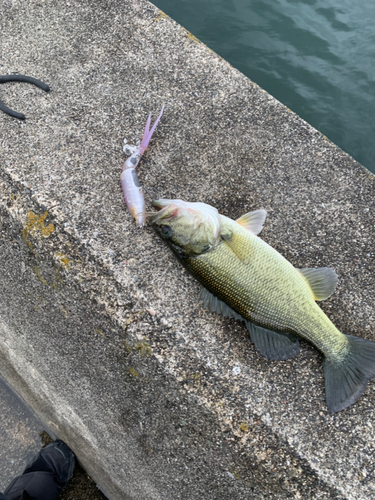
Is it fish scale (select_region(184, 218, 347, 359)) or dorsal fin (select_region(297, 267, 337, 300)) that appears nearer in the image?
fish scale (select_region(184, 218, 347, 359))

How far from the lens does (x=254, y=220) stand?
7.50 ft

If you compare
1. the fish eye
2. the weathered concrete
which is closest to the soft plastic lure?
the weathered concrete

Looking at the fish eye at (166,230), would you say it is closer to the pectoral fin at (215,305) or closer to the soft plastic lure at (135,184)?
the soft plastic lure at (135,184)

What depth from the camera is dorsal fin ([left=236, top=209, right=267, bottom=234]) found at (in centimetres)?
227

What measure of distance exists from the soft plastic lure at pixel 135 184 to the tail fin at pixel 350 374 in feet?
4.74

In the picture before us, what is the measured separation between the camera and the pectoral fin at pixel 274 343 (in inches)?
80.6

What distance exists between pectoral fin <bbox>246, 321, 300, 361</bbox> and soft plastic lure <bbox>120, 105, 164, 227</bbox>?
1002 millimetres

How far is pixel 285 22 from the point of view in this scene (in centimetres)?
525

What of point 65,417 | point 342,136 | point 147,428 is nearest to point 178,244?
point 147,428

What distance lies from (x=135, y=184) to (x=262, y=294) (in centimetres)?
108

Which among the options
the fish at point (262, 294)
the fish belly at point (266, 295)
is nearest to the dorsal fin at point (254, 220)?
the fish at point (262, 294)

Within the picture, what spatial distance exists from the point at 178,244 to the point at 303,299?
0.80 m

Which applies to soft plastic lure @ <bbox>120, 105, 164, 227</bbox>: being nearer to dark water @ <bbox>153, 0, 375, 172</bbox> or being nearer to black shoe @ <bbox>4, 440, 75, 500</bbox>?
black shoe @ <bbox>4, 440, 75, 500</bbox>

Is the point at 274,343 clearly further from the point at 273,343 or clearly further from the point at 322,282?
the point at 322,282
